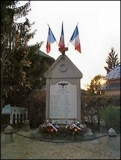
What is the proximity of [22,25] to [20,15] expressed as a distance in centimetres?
53

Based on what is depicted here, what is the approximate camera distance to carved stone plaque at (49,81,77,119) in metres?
8.68

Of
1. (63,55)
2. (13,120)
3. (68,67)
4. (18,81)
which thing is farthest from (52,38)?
(13,120)

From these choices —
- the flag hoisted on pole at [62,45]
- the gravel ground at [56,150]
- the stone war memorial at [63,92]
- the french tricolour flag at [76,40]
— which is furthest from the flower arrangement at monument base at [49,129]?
the french tricolour flag at [76,40]

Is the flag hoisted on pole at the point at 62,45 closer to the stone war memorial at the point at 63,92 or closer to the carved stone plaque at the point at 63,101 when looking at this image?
the stone war memorial at the point at 63,92

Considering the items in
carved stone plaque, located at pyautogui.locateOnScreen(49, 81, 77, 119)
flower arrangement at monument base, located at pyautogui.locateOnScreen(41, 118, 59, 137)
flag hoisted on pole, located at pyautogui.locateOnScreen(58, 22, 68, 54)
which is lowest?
flower arrangement at monument base, located at pyautogui.locateOnScreen(41, 118, 59, 137)

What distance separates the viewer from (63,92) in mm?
8836

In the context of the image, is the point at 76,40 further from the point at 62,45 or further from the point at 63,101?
the point at 63,101

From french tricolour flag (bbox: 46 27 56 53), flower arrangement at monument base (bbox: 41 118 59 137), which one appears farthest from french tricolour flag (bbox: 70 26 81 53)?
flower arrangement at monument base (bbox: 41 118 59 137)

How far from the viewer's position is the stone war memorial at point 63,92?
8.68m

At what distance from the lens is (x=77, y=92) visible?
8820mm

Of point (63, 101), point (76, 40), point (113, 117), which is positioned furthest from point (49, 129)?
point (76, 40)

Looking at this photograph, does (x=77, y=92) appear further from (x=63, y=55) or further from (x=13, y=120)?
(x=13, y=120)

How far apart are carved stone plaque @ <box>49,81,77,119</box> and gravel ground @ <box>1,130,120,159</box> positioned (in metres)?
1.97

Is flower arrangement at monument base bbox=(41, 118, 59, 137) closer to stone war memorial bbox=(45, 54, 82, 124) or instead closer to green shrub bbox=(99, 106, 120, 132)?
stone war memorial bbox=(45, 54, 82, 124)
